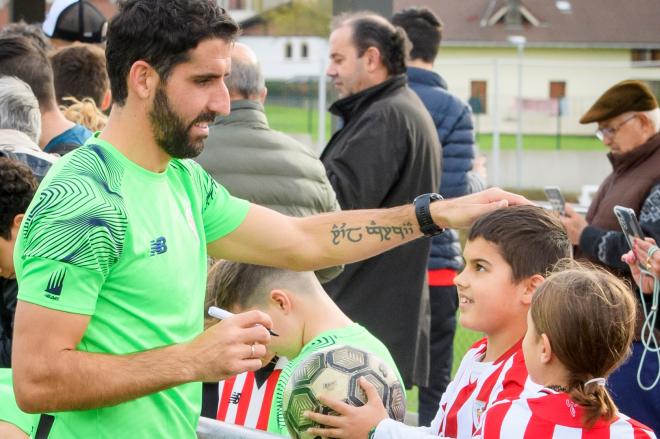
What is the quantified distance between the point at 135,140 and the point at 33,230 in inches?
15.2

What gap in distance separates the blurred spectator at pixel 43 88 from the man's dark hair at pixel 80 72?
72 cm

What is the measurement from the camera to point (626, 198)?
5.50 metres

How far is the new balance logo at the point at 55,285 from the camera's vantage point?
2445 millimetres

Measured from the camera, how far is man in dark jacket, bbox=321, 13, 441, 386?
5.45 m

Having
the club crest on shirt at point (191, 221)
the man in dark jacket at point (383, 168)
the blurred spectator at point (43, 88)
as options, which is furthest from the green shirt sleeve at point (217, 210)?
the man in dark jacket at point (383, 168)

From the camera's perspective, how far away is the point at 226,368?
251 cm

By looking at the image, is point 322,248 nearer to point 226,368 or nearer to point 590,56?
point 226,368

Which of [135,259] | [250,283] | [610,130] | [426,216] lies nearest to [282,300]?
[250,283]

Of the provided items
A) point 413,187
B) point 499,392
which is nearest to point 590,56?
point 413,187

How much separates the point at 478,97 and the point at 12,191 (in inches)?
976

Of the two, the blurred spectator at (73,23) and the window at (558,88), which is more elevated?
the blurred spectator at (73,23)

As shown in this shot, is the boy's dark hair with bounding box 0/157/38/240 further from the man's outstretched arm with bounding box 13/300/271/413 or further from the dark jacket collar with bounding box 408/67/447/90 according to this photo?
the dark jacket collar with bounding box 408/67/447/90

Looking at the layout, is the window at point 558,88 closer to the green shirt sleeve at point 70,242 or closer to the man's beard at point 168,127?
the man's beard at point 168,127

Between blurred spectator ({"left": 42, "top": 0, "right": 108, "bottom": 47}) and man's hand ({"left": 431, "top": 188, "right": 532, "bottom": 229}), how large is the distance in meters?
Answer: 4.61
